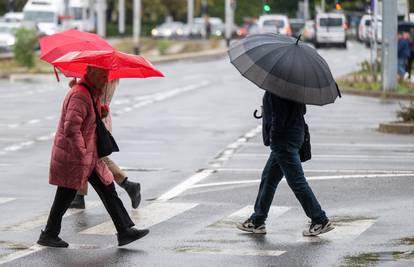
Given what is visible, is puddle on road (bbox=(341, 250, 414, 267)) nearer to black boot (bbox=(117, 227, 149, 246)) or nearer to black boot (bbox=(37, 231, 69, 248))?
black boot (bbox=(117, 227, 149, 246))

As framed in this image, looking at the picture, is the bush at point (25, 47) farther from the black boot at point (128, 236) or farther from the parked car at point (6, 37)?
the black boot at point (128, 236)

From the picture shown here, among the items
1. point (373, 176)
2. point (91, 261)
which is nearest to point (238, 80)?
point (373, 176)

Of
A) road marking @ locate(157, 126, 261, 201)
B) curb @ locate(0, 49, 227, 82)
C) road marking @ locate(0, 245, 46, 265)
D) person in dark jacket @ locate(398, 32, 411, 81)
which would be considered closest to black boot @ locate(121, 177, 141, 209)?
road marking @ locate(157, 126, 261, 201)

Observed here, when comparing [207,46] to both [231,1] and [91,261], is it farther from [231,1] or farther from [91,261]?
[91,261]

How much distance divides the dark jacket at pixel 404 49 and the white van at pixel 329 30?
39.7 metres

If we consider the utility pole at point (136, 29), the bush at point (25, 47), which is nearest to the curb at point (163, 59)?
the utility pole at point (136, 29)

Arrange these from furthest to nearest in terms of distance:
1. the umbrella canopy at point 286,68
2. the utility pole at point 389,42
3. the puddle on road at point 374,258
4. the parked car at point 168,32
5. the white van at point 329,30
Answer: the parked car at point 168,32
the white van at point 329,30
the utility pole at point 389,42
the umbrella canopy at point 286,68
the puddle on road at point 374,258

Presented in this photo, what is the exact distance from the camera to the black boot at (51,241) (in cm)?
1151

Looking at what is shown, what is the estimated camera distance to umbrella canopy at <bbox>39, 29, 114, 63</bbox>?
12.5m

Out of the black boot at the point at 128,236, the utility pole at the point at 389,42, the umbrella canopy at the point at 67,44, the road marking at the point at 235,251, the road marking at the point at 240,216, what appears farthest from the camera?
the utility pole at the point at 389,42

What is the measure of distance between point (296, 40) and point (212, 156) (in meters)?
8.28

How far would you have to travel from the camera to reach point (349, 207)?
14.3m

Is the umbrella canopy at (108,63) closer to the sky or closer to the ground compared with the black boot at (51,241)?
closer to the sky

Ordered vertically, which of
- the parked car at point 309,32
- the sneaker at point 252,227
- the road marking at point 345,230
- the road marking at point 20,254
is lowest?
the parked car at point 309,32
